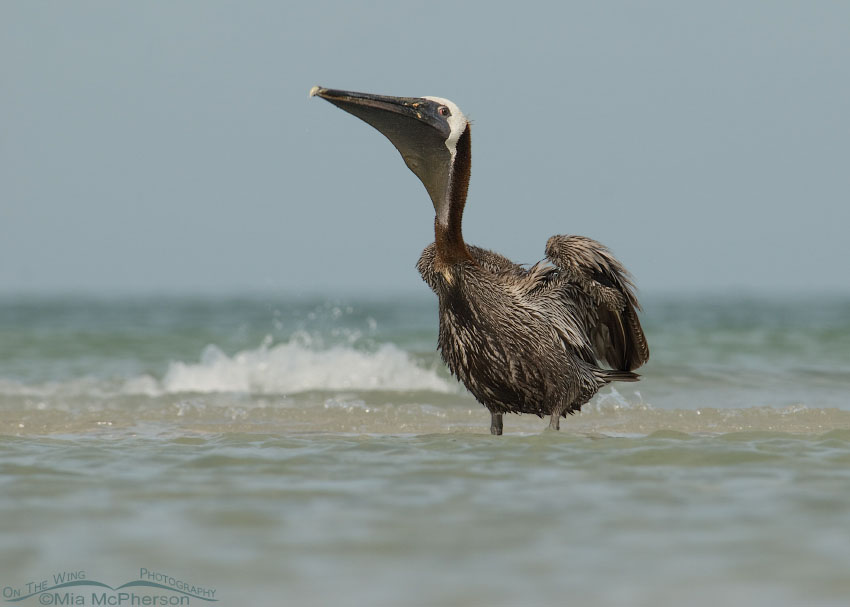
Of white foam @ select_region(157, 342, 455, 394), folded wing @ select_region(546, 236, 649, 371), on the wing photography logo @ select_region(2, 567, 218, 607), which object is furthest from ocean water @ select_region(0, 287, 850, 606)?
white foam @ select_region(157, 342, 455, 394)

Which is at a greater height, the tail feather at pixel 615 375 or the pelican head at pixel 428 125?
the pelican head at pixel 428 125

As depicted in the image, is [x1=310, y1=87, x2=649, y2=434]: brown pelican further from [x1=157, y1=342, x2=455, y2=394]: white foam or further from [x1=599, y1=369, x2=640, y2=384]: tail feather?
[x1=157, y1=342, x2=455, y2=394]: white foam

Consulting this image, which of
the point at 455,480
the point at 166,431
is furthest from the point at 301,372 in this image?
the point at 455,480

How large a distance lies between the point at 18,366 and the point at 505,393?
Answer: 10.2 meters

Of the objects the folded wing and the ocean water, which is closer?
the ocean water

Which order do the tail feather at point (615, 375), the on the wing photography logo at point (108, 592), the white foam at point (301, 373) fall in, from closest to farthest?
the on the wing photography logo at point (108, 592) < the tail feather at point (615, 375) < the white foam at point (301, 373)

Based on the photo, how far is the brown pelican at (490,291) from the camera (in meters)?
6.06

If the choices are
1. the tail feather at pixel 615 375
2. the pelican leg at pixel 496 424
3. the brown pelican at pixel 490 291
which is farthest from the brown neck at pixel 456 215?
the tail feather at pixel 615 375

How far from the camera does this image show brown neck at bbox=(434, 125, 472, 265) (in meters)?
6.06

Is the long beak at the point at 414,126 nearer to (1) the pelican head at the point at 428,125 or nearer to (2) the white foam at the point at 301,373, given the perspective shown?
(1) the pelican head at the point at 428,125

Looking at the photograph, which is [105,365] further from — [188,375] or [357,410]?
[357,410]

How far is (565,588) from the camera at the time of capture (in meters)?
3.13

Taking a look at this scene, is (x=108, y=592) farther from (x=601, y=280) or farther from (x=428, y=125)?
(x=601, y=280)

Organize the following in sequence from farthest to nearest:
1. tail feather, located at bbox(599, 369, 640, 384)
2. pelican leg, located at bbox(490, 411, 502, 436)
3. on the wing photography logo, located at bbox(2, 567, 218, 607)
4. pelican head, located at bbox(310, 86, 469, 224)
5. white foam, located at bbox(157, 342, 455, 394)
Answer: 1. white foam, located at bbox(157, 342, 455, 394)
2. tail feather, located at bbox(599, 369, 640, 384)
3. pelican leg, located at bbox(490, 411, 502, 436)
4. pelican head, located at bbox(310, 86, 469, 224)
5. on the wing photography logo, located at bbox(2, 567, 218, 607)
